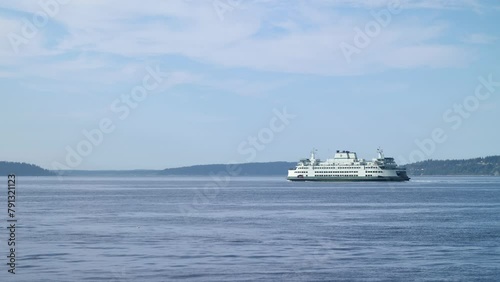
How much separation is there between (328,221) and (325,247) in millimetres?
17917

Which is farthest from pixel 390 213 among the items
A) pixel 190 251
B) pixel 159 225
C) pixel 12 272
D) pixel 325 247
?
pixel 12 272

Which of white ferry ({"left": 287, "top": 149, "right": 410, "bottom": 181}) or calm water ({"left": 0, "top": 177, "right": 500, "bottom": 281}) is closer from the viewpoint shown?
calm water ({"left": 0, "top": 177, "right": 500, "bottom": 281})

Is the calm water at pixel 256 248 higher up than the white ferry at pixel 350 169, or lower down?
lower down

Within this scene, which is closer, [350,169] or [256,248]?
[256,248]

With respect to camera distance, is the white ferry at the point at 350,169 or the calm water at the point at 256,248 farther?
the white ferry at the point at 350,169

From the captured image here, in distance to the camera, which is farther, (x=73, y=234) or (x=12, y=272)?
(x=73, y=234)

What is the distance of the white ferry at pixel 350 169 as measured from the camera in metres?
172

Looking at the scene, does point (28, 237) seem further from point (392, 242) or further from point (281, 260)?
point (392, 242)

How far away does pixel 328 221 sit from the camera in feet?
190

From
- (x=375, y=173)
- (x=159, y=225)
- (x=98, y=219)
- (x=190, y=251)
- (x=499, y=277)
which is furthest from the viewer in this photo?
(x=375, y=173)

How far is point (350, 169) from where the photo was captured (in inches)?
6954

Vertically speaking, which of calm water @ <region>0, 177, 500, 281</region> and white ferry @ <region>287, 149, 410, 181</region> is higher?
white ferry @ <region>287, 149, 410, 181</region>

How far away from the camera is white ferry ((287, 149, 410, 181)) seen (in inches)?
6767

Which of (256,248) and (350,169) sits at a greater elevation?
(350,169)
